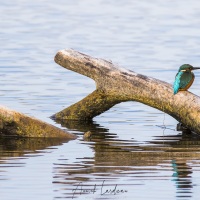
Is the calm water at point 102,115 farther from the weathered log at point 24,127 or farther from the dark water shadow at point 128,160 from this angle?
the weathered log at point 24,127

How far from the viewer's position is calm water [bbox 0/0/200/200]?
1333cm

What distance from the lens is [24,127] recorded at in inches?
646

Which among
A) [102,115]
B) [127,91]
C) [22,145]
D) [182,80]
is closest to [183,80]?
[182,80]

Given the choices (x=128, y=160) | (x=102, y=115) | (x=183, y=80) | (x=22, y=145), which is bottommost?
(x=128, y=160)

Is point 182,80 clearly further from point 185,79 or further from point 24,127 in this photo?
point 24,127

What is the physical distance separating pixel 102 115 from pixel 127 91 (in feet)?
7.19

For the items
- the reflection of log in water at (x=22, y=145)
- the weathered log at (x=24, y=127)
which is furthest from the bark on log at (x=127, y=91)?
the reflection of log in water at (x=22, y=145)

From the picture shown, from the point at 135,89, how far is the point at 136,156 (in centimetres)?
207

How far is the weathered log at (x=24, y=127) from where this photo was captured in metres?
16.2

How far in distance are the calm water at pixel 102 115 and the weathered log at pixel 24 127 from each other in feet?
0.50

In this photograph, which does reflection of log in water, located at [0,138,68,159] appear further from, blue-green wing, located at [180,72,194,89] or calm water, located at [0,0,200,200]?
blue-green wing, located at [180,72,194,89]

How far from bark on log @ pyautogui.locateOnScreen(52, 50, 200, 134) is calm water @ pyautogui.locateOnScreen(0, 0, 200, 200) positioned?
0.38 m

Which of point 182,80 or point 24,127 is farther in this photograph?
point 182,80

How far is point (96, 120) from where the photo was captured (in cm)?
1872
